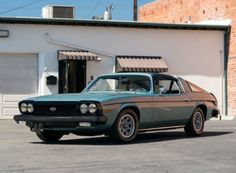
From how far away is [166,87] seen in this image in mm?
14039

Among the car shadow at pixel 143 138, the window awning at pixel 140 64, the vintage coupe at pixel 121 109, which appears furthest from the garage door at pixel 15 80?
the vintage coupe at pixel 121 109

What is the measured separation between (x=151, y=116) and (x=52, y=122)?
2.24 m

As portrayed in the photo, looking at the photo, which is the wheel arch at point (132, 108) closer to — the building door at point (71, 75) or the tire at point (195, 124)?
the tire at point (195, 124)

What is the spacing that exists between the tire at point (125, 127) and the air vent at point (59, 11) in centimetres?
1316

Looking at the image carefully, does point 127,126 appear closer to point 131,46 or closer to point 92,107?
point 92,107

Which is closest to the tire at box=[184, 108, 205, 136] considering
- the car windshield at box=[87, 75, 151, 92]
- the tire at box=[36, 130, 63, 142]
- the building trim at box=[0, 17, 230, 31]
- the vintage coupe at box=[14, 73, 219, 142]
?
the vintage coupe at box=[14, 73, 219, 142]

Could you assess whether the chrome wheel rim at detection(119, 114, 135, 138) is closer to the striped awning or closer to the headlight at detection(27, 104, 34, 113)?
the headlight at detection(27, 104, 34, 113)

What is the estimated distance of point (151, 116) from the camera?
43.3 feet

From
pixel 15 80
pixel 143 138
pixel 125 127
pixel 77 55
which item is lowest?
pixel 143 138

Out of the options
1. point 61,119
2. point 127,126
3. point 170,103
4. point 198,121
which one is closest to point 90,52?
point 198,121

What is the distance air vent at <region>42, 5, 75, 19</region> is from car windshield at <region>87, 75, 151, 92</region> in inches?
454

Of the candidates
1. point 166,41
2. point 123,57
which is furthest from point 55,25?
point 166,41

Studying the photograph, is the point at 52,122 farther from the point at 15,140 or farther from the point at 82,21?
the point at 82,21

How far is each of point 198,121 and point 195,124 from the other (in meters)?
0.19
